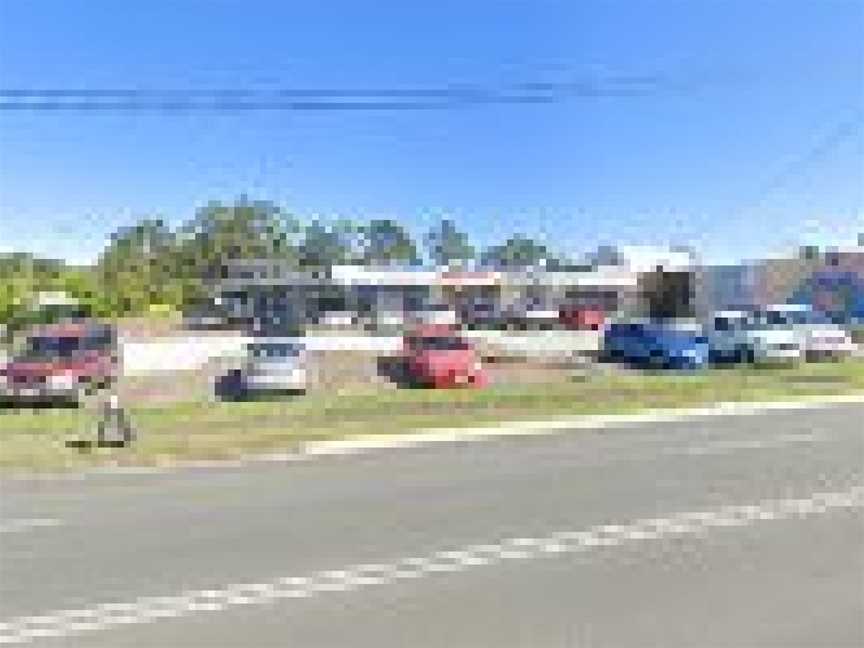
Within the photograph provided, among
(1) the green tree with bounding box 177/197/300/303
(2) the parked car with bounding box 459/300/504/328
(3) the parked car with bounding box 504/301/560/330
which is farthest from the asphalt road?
(1) the green tree with bounding box 177/197/300/303

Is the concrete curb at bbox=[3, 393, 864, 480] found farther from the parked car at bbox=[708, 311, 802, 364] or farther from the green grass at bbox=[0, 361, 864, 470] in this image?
the parked car at bbox=[708, 311, 802, 364]

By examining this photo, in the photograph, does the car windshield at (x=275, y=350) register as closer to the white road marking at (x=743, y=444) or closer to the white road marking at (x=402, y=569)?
the white road marking at (x=743, y=444)

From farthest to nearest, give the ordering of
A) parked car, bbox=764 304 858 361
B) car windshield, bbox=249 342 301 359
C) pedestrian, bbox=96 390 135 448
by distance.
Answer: parked car, bbox=764 304 858 361 → car windshield, bbox=249 342 301 359 → pedestrian, bbox=96 390 135 448

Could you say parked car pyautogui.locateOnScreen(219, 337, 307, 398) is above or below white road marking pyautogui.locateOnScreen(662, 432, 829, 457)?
above

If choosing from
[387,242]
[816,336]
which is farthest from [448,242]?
[816,336]

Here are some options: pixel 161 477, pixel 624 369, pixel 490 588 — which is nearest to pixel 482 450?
pixel 161 477

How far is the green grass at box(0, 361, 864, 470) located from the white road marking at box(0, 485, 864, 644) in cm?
861

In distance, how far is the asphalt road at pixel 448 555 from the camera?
6.66 meters

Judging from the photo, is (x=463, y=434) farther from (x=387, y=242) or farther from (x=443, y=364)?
(x=387, y=242)

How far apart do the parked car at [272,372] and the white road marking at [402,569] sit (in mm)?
16754

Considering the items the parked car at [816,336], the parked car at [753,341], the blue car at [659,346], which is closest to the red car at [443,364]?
the blue car at [659,346]

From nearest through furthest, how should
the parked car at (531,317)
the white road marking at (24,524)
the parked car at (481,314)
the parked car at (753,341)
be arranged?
the white road marking at (24,524)
the parked car at (753,341)
the parked car at (531,317)
the parked car at (481,314)

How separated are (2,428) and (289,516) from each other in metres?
10.6

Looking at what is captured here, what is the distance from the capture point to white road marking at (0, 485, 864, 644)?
6883 mm
